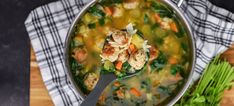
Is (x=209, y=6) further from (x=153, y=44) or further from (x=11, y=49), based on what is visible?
(x=11, y=49)

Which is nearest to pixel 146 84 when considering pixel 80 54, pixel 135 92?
pixel 135 92

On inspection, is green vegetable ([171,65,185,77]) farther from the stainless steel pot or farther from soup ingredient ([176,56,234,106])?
soup ingredient ([176,56,234,106])

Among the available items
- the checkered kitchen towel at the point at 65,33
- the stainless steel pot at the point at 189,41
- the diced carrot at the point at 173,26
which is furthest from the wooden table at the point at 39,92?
the diced carrot at the point at 173,26

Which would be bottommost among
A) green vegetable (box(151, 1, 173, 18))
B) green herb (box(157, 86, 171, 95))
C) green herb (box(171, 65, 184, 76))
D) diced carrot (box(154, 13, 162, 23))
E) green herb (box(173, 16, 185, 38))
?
green herb (box(157, 86, 171, 95))

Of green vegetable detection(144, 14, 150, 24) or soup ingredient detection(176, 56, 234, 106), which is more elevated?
green vegetable detection(144, 14, 150, 24)

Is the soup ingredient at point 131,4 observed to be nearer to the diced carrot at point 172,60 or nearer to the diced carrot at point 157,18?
the diced carrot at point 157,18

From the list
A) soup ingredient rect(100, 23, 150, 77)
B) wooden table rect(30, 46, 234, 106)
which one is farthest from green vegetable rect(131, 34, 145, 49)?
wooden table rect(30, 46, 234, 106)

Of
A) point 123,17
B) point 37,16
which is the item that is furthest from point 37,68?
point 123,17
